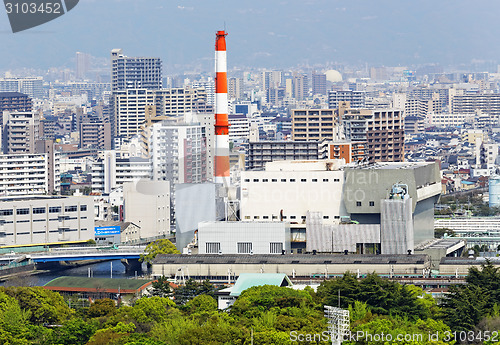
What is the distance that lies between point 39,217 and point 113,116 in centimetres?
3858

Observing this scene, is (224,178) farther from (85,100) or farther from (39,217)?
(85,100)

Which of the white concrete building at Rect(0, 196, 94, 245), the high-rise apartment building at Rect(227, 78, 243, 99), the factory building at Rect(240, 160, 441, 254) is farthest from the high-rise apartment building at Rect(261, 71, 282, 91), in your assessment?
the factory building at Rect(240, 160, 441, 254)

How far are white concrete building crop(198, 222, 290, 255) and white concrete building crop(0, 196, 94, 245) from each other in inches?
274

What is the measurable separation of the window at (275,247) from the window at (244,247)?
1.38 ft

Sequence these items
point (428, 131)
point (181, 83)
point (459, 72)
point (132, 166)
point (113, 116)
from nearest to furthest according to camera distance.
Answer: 1. point (132, 166)
2. point (113, 116)
3. point (428, 131)
4. point (181, 83)
5. point (459, 72)

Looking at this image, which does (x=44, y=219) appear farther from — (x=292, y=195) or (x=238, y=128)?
(x=238, y=128)

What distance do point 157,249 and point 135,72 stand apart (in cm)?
5157

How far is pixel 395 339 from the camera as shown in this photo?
1590 centimetres

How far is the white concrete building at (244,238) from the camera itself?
2706 centimetres

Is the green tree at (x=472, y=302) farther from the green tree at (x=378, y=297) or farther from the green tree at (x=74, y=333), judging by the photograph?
the green tree at (x=74, y=333)

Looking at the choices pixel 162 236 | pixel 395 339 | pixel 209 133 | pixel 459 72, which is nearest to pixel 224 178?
pixel 162 236

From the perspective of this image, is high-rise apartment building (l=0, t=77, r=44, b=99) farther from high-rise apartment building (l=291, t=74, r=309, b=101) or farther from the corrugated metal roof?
the corrugated metal roof

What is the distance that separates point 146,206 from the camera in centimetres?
3547

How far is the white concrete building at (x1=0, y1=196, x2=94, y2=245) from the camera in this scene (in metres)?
32.5
